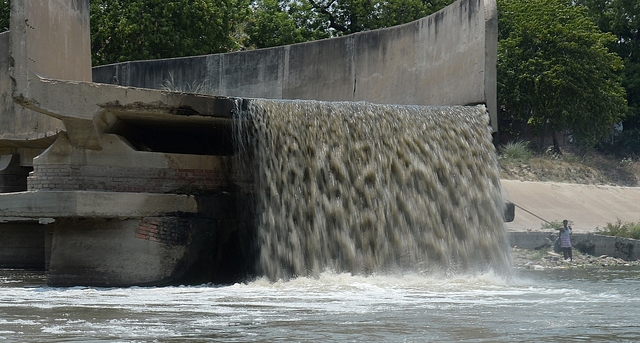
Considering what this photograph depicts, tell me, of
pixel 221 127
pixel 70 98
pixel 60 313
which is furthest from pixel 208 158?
pixel 60 313

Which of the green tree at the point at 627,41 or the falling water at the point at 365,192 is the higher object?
the green tree at the point at 627,41

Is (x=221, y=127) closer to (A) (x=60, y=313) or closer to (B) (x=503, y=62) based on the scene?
(A) (x=60, y=313)

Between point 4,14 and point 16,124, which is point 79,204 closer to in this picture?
point 16,124

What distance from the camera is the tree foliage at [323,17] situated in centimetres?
3672

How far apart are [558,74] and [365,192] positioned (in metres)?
23.3

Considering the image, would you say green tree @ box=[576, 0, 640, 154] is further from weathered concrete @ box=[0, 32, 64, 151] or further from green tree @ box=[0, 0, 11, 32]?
weathered concrete @ box=[0, 32, 64, 151]

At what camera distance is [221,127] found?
15062 millimetres

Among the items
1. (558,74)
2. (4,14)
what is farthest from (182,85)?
(558,74)

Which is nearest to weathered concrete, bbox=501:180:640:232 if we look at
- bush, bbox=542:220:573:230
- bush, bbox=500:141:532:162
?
bush, bbox=542:220:573:230

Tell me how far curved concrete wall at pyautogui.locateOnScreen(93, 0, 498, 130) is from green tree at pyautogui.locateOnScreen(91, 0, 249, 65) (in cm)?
824

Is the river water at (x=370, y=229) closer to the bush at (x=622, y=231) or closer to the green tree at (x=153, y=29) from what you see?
the bush at (x=622, y=231)

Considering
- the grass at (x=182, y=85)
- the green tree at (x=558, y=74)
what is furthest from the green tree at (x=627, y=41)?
the grass at (x=182, y=85)

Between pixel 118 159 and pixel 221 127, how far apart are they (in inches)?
68.3

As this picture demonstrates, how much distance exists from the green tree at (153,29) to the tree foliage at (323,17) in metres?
→ 4.00
